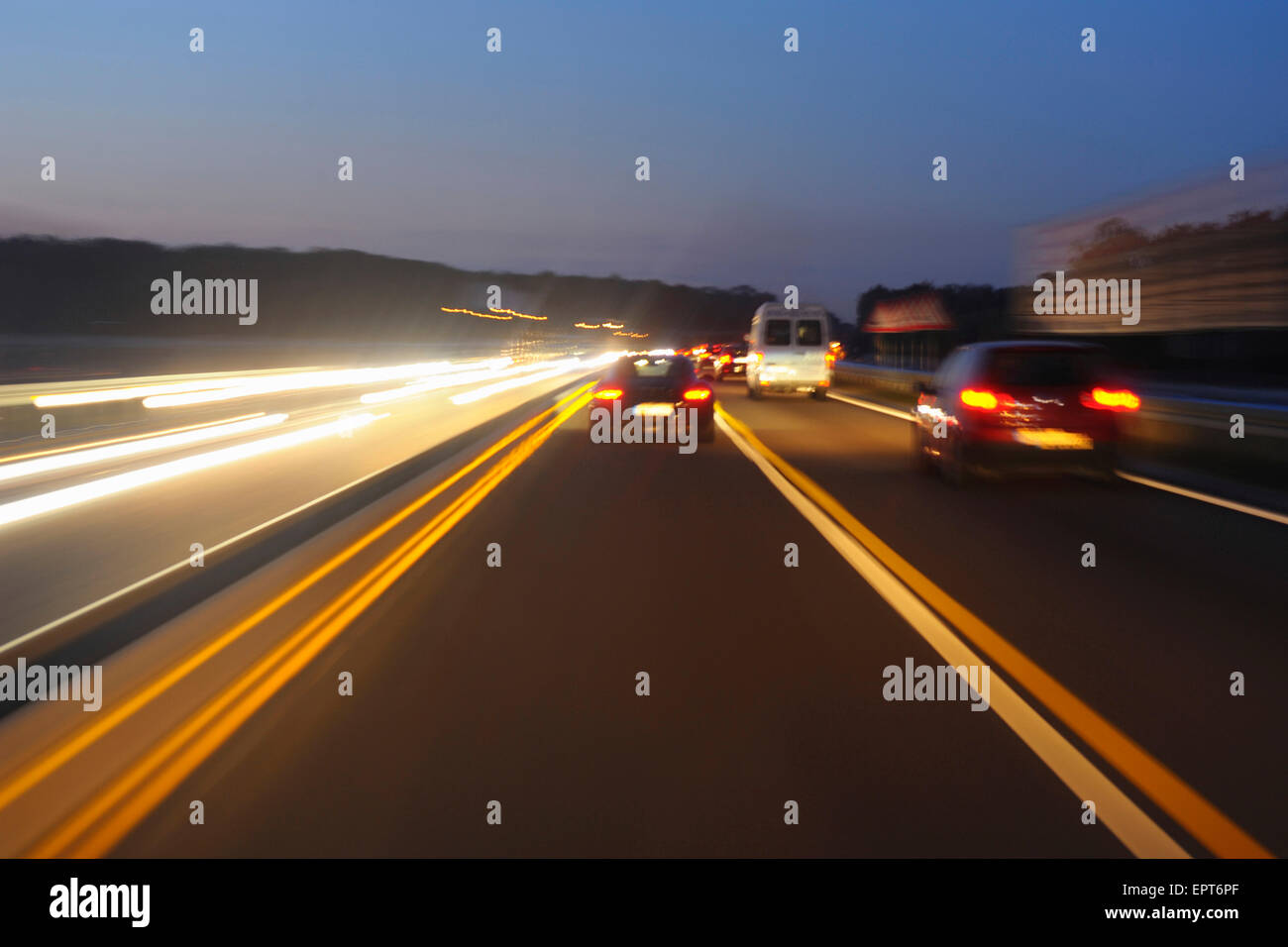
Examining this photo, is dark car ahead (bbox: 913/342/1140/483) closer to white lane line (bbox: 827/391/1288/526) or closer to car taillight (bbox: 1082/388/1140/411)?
car taillight (bbox: 1082/388/1140/411)

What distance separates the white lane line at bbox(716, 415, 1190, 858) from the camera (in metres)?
4.84

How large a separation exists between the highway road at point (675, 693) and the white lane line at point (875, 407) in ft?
53.2

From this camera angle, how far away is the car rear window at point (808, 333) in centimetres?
3666

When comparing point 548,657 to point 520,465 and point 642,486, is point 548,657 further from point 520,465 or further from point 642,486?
point 520,465

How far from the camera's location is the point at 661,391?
23.4 meters

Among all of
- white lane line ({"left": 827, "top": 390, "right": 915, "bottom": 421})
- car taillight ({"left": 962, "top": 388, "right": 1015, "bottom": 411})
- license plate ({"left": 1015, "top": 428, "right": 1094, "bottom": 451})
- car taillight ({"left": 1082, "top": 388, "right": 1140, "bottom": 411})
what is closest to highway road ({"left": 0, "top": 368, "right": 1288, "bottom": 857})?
license plate ({"left": 1015, "top": 428, "right": 1094, "bottom": 451})

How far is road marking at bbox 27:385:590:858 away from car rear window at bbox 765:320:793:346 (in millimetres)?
26853

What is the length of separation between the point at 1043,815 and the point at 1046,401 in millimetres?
10759

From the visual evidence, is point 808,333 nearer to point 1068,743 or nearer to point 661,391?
point 661,391

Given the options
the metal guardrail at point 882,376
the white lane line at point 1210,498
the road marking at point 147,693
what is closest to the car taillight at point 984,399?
the white lane line at point 1210,498

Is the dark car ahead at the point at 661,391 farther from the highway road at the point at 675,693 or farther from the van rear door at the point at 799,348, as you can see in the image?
the van rear door at the point at 799,348

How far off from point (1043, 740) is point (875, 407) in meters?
29.0

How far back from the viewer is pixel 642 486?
54.1ft

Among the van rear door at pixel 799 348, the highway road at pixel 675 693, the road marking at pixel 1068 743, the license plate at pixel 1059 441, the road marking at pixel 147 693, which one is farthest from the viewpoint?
the van rear door at pixel 799 348
